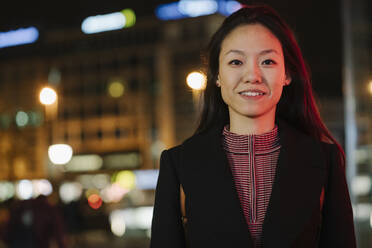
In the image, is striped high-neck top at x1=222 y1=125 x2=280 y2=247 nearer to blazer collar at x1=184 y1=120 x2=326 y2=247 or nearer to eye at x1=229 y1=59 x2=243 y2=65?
blazer collar at x1=184 y1=120 x2=326 y2=247

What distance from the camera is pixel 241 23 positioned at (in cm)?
204

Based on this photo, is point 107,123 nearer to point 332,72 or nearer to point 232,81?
point 332,72

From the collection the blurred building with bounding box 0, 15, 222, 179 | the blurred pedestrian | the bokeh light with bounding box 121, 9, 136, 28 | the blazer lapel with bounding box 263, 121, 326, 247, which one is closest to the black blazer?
the blazer lapel with bounding box 263, 121, 326, 247

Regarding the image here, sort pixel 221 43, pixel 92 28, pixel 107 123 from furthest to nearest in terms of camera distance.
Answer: pixel 107 123 → pixel 92 28 → pixel 221 43

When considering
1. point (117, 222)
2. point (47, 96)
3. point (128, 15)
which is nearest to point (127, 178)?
point (117, 222)

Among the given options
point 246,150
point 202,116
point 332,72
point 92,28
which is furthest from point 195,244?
point 92,28

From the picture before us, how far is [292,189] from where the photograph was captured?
1.91m

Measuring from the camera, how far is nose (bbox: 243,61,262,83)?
76.3 inches

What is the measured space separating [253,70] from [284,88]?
0.31 metres

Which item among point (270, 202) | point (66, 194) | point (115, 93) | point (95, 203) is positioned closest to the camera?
point (270, 202)

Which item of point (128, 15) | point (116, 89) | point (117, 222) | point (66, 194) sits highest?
point (116, 89)

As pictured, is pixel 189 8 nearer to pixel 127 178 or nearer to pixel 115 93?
pixel 127 178

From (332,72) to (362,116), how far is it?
107cm

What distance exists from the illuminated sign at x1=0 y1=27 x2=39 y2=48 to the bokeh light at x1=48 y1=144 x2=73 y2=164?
55873mm
